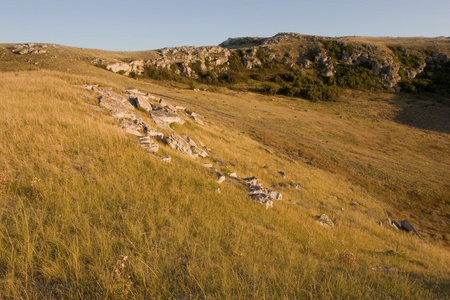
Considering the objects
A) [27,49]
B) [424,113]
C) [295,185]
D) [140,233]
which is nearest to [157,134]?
[140,233]

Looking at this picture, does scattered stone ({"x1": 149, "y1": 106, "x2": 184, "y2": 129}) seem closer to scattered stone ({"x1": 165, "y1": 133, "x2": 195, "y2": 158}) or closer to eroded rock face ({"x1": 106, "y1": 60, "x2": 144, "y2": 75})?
scattered stone ({"x1": 165, "y1": 133, "x2": 195, "y2": 158})

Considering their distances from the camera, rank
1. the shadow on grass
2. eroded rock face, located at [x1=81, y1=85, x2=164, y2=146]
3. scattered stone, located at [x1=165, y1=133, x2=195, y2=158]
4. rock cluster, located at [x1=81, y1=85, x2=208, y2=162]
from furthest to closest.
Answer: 1. the shadow on grass
2. scattered stone, located at [x1=165, y1=133, x2=195, y2=158]
3. rock cluster, located at [x1=81, y1=85, x2=208, y2=162]
4. eroded rock face, located at [x1=81, y1=85, x2=164, y2=146]

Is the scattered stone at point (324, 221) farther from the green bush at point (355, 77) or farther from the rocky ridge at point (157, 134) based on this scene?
the green bush at point (355, 77)

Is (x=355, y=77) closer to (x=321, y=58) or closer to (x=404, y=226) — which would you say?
(x=321, y=58)

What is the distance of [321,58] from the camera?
73.4 meters

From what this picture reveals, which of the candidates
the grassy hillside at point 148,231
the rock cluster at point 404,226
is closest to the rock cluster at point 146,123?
the grassy hillside at point 148,231

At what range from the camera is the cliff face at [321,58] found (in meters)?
64.4

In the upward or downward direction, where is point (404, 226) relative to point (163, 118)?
downward

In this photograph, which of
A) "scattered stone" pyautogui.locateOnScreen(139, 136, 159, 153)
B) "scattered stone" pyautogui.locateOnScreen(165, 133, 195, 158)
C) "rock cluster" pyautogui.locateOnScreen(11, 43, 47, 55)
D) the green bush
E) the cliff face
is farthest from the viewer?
the cliff face

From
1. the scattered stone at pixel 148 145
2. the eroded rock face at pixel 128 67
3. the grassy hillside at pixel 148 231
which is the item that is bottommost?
the grassy hillside at pixel 148 231

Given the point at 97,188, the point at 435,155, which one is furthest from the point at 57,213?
the point at 435,155

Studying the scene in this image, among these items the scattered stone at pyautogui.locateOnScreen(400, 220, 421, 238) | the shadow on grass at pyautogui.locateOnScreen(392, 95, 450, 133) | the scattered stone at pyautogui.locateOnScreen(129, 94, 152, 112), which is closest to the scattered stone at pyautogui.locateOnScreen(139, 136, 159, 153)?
the scattered stone at pyautogui.locateOnScreen(129, 94, 152, 112)

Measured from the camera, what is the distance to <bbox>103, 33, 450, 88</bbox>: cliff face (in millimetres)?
64438

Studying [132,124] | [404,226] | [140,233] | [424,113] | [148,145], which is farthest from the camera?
[424,113]
